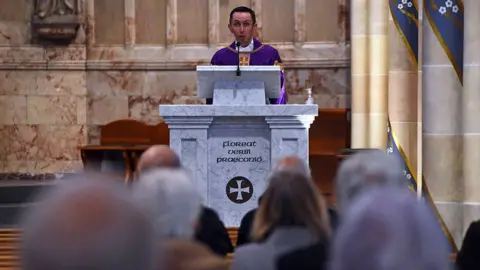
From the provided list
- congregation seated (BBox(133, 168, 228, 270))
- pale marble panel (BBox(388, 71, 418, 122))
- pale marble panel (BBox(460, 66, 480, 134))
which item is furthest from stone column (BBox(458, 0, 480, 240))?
congregation seated (BBox(133, 168, 228, 270))

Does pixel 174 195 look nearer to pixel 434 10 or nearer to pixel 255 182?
pixel 255 182

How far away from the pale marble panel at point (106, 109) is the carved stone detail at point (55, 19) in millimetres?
976

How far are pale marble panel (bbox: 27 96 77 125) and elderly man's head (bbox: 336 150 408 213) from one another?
9.46 m

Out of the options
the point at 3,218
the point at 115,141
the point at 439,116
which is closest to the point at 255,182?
the point at 439,116

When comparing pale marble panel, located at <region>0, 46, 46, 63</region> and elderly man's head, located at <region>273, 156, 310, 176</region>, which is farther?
pale marble panel, located at <region>0, 46, 46, 63</region>

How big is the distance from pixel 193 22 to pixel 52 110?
2.31 m

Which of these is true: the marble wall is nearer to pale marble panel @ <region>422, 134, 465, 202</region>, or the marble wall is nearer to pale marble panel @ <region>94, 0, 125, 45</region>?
pale marble panel @ <region>94, 0, 125, 45</region>

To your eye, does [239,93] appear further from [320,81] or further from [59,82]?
[59,82]

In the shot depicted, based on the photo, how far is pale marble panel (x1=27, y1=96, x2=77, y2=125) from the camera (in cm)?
1252

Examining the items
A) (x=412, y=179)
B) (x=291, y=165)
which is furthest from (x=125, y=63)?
(x=291, y=165)

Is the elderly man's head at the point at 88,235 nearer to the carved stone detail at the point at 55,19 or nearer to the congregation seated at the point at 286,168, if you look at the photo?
the congregation seated at the point at 286,168

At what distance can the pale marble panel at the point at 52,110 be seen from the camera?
12516mm

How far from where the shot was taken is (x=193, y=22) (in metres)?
12.8

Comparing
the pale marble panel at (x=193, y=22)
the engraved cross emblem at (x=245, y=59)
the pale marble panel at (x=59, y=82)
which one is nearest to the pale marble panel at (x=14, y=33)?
the pale marble panel at (x=59, y=82)
